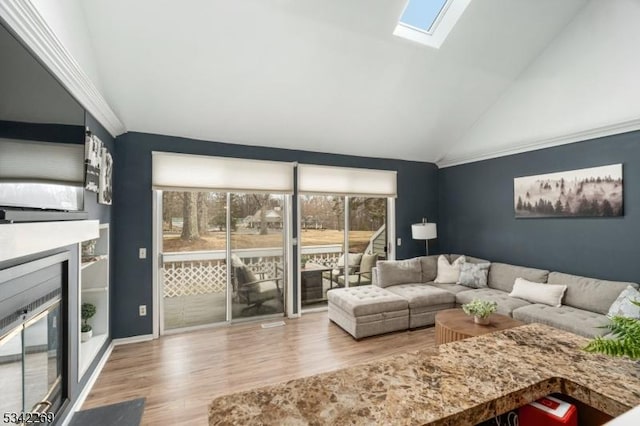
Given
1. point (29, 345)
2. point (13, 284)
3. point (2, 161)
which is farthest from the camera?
point (29, 345)

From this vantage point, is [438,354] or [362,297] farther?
[362,297]

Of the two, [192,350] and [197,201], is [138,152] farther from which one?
[192,350]

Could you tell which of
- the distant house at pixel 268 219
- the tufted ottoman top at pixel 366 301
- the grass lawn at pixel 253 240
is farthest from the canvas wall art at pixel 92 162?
the tufted ottoman top at pixel 366 301

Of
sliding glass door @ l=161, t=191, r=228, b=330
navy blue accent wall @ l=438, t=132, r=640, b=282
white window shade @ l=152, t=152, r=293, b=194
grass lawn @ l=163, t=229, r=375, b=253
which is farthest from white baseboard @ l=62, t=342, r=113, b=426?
navy blue accent wall @ l=438, t=132, r=640, b=282

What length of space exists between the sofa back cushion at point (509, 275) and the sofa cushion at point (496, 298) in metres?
0.13

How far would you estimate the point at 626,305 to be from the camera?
2812mm

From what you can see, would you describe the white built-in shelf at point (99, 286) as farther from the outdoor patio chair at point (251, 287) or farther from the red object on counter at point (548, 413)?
the red object on counter at point (548, 413)

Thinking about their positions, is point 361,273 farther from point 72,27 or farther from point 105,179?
point 72,27

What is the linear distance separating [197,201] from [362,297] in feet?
8.51

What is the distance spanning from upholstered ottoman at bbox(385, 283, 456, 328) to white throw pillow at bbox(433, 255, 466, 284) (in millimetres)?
489

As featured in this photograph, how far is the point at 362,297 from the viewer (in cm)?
388

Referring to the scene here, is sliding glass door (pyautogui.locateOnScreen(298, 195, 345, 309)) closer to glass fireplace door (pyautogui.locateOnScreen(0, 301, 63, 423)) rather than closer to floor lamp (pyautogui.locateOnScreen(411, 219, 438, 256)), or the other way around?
floor lamp (pyautogui.locateOnScreen(411, 219, 438, 256))

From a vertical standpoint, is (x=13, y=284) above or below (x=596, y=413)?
above

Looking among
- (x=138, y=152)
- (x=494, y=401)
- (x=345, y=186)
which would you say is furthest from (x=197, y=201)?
(x=494, y=401)
